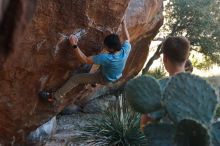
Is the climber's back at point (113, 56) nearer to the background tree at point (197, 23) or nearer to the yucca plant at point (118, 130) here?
the yucca plant at point (118, 130)

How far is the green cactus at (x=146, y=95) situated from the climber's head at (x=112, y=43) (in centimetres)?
295

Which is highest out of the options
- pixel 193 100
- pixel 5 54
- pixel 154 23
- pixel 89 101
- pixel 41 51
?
pixel 5 54

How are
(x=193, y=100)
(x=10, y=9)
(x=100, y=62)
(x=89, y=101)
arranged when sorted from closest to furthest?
(x=10, y=9) → (x=193, y=100) → (x=100, y=62) → (x=89, y=101)

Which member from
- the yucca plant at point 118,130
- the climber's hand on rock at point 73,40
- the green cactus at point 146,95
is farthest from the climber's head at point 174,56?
the yucca plant at point 118,130

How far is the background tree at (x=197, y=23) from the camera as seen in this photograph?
58.4 ft

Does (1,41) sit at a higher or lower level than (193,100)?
higher

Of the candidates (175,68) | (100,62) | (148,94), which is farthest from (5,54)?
(100,62)

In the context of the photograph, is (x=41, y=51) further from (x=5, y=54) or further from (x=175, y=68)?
(x=5, y=54)

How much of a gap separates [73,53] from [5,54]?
5.83m

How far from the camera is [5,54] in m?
0.93

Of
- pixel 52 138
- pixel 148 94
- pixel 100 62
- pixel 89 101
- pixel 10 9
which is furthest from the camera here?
pixel 89 101

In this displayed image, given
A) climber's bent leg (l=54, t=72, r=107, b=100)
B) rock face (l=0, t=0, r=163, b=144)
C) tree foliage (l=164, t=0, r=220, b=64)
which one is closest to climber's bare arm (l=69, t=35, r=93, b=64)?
rock face (l=0, t=0, r=163, b=144)

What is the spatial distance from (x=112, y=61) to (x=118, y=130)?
16.1ft

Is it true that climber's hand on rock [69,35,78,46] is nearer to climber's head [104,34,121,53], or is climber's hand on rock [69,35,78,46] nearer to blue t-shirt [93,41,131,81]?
blue t-shirt [93,41,131,81]
